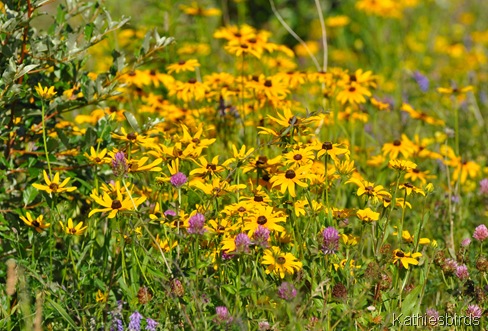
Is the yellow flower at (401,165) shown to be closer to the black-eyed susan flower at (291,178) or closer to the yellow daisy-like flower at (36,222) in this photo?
the black-eyed susan flower at (291,178)

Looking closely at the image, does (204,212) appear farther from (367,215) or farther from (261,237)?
(367,215)

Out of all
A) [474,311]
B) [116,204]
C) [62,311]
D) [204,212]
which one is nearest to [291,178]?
[204,212]

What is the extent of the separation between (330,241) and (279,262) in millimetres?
156

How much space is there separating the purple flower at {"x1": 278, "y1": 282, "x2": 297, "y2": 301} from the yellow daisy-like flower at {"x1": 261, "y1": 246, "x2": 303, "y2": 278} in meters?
0.12

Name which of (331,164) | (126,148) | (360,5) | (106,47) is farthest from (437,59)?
(126,148)

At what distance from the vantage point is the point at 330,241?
2.16 meters

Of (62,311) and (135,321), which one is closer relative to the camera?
(135,321)

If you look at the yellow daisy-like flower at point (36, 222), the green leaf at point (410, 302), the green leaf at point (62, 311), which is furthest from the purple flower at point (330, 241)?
the yellow daisy-like flower at point (36, 222)

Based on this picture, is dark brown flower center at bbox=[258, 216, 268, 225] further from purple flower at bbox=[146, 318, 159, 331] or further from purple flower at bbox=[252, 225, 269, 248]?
purple flower at bbox=[146, 318, 159, 331]

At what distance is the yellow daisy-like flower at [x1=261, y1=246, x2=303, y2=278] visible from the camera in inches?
84.6

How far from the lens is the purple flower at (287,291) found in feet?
6.28

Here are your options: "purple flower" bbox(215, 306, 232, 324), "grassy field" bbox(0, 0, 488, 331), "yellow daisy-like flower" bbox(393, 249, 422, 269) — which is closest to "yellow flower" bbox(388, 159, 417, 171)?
"grassy field" bbox(0, 0, 488, 331)

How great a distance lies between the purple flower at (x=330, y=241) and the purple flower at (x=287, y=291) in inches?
7.8

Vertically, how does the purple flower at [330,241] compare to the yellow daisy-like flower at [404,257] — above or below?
above
